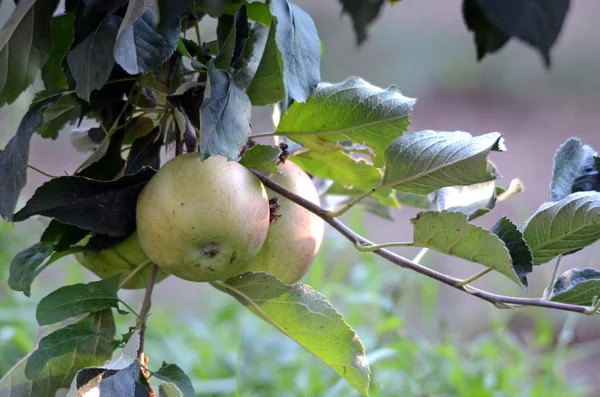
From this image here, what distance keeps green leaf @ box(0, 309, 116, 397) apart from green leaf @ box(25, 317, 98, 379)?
4 cm

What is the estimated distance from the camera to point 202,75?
0.57m

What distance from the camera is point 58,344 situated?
0.54m

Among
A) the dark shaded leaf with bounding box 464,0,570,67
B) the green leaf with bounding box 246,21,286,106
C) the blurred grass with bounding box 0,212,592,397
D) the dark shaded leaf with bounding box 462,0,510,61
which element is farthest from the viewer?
the blurred grass with bounding box 0,212,592,397

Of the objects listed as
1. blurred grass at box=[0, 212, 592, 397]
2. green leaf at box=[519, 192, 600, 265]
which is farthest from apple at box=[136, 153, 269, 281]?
blurred grass at box=[0, 212, 592, 397]

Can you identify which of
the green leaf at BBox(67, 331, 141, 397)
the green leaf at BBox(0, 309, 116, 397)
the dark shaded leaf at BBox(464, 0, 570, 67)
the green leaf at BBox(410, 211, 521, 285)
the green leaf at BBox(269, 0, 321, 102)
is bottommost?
the green leaf at BBox(0, 309, 116, 397)

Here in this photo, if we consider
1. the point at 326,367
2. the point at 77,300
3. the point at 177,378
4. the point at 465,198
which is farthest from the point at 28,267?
the point at 326,367

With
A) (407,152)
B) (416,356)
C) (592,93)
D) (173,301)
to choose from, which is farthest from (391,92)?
(592,93)

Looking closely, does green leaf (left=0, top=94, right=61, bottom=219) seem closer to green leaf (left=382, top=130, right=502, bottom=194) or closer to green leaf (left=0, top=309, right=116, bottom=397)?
green leaf (left=0, top=309, right=116, bottom=397)

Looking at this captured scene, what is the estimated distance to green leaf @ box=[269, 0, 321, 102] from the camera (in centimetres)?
46

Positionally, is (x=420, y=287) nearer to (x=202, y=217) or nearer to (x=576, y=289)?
(x=576, y=289)

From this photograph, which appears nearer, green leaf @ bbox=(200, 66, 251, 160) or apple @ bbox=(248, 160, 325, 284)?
green leaf @ bbox=(200, 66, 251, 160)

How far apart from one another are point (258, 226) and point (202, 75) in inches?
5.2

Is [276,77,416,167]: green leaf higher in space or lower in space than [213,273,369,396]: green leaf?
higher

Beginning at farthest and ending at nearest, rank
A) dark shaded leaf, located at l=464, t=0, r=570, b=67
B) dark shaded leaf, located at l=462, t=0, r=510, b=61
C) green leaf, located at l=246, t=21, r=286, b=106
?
1. green leaf, located at l=246, t=21, r=286, b=106
2. dark shaded leaf, located at l=462, t=0, r=510, b=61
3. dark shaded leaf, located at l=464, t=0, r=570, b=67
